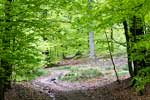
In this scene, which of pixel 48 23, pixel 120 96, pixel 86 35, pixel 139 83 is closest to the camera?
pixel 139 83

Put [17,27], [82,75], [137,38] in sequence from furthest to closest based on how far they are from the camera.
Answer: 1. [82,75]
2. [17,27]
3. [137,38]

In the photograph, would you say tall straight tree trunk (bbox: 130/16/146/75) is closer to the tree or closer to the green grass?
the tree

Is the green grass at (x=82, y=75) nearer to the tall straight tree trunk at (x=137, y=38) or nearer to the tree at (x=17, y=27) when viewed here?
the tall straight tree trunk at (x=137, y=38)

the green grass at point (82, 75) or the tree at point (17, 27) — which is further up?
the tree at point (17, 27)

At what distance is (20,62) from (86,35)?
28.6 m

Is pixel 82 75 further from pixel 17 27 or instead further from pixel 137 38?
pixel 137 38

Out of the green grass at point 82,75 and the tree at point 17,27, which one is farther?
the green grass at point 82,75

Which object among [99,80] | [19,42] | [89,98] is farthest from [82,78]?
[19,42]

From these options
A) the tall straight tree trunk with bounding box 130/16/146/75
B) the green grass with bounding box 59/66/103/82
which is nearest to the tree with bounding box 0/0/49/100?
the tall straight tree trunk with bounding box 130/16/146/75

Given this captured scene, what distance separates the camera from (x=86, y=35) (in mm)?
39875

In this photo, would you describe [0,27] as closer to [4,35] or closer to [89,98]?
[4,35]

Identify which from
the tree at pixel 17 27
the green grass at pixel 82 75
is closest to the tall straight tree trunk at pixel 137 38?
the tree at pixel 17 27

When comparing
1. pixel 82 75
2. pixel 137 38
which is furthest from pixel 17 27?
pixel 82 75

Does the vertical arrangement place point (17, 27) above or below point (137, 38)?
above
